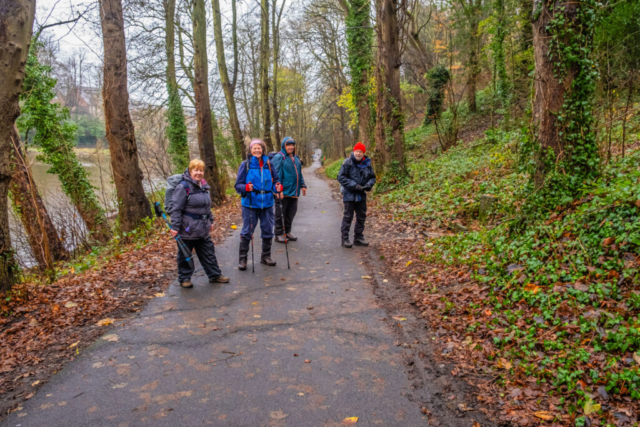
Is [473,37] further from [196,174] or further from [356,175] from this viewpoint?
[196,174]

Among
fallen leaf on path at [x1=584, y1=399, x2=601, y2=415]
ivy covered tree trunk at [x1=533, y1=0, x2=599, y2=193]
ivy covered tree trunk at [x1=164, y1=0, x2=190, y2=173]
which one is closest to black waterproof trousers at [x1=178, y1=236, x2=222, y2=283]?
fallen leaf on path at [x1=584, y1=399, x2=601, y2=415]

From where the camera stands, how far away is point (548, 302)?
13.2 feet

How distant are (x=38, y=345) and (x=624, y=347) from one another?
5594 mm

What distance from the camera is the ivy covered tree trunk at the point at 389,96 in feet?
42.2

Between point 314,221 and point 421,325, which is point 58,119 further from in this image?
point 421,325

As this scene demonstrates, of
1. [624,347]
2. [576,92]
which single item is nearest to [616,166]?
[576,92]

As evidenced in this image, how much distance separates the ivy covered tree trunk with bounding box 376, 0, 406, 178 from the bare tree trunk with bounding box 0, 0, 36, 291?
10475 mm

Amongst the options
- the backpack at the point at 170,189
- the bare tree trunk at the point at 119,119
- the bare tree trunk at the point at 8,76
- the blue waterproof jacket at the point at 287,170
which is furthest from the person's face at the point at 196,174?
the bare tree trunk at the point at 119,119

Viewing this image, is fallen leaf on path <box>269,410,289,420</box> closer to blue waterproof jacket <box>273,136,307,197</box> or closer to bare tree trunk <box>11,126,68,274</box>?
blue waterproof jacket <box>273,136,307,197</box>

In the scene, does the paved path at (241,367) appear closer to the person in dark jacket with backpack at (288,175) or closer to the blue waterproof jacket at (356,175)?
the blue waterproof jacket at (356,175)

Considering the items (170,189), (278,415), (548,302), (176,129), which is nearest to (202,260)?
(170,189)

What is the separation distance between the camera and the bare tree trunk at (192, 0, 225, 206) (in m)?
12.8

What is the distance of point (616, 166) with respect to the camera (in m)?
6.02

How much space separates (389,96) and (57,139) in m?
10.7
